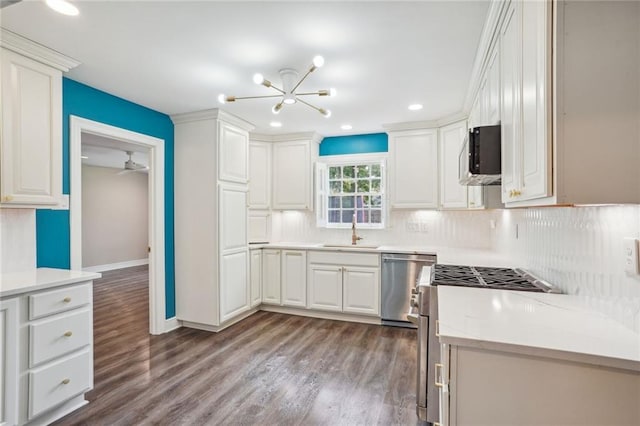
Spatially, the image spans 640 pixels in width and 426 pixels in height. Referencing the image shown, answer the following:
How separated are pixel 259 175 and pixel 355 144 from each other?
4.77ft

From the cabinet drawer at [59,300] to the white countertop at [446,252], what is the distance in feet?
6.90

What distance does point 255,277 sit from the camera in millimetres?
4195

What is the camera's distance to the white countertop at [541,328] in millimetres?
965

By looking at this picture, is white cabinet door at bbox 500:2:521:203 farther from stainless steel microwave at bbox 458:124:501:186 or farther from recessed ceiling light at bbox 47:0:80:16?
recessed ceiling light at bbox 47:0:80:16

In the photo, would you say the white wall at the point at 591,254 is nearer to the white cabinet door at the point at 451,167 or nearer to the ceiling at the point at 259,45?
the ceiling at the point at 259,45

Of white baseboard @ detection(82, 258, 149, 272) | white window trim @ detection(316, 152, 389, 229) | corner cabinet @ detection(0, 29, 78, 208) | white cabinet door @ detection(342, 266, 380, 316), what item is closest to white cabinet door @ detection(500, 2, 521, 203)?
white cabinet door @ detection(342, 266, 380, 316)

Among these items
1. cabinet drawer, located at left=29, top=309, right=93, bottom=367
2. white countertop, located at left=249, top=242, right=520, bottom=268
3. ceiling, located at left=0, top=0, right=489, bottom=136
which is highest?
ceiling, located at left=0, top=0, right=489, bottom=136

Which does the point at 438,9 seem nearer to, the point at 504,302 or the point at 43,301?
the point at 504,302

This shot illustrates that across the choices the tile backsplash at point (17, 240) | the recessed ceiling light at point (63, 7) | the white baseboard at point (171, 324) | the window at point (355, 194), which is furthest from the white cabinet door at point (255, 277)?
the recessed ceiling light at point (63, 7)

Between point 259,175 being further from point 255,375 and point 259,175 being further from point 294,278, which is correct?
point 255,375

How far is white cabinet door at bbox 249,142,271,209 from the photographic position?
4449 mm

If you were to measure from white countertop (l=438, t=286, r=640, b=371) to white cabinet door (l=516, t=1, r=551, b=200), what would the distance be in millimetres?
479

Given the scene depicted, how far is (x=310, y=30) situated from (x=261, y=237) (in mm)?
3148

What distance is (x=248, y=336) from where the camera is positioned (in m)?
3.43
